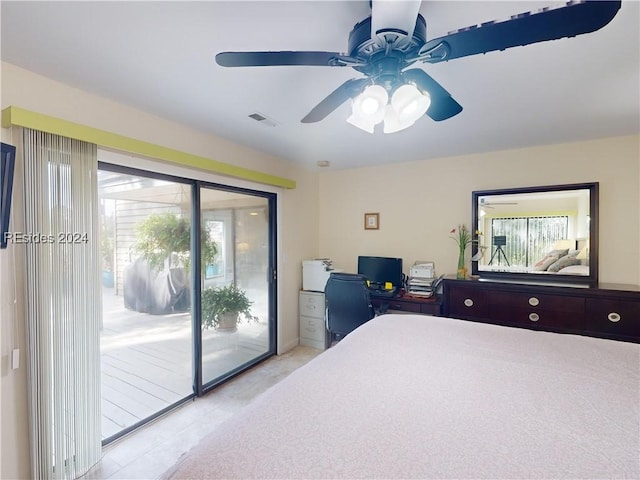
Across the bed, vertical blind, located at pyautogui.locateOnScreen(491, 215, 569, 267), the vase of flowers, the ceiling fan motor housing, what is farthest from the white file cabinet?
the ceiling fan motor housing

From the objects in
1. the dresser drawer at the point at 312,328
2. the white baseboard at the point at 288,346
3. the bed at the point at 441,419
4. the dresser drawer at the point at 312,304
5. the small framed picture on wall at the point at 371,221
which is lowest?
the white baseboard at the point at 288,346

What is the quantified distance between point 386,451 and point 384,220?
3.12m

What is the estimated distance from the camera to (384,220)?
149 inches

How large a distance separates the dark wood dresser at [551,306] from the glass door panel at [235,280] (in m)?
1.98

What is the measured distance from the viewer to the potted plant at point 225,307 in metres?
2.84

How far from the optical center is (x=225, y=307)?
3039 millimetres

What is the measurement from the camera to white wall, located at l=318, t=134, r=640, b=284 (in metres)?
2.70

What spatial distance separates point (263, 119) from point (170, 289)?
5.14 ft

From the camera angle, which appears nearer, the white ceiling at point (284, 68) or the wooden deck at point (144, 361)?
the white ceiling at point (284, 68)

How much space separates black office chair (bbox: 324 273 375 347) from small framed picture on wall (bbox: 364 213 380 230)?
3.30ft

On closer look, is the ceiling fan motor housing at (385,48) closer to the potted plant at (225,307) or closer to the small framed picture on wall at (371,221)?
the potted plant at (225,307)

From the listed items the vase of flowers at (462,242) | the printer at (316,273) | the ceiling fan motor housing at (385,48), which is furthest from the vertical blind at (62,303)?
the vase of flowers at (462,242)

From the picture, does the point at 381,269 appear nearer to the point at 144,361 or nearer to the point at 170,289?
the point at 170,289

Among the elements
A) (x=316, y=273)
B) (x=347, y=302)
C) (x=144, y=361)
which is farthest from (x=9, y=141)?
(x=316, y=273)
